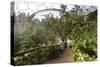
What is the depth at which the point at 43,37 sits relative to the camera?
180cm

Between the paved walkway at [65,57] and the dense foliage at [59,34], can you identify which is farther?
the paved walkway at [65,57]

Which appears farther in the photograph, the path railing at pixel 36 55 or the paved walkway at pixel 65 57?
the paved walkway at pixel 65 57

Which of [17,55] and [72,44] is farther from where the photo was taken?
[72,44]

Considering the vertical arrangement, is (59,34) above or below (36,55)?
above

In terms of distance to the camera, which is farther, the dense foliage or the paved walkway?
the paved walkway

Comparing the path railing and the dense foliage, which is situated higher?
the dense foliage

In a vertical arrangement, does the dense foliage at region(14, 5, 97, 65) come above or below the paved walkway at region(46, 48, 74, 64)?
above

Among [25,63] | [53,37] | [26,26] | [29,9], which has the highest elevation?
[29,9]

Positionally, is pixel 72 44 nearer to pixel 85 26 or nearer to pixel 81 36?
pixel 81 36

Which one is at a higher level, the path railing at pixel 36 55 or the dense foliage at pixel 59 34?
the dense foliage at pixel 59 34

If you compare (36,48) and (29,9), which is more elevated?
(29,9)

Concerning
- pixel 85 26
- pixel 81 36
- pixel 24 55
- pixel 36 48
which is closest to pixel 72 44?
pixel 81 36

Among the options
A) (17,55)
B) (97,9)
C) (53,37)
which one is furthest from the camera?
(97,9)

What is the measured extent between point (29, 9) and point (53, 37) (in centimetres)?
40
